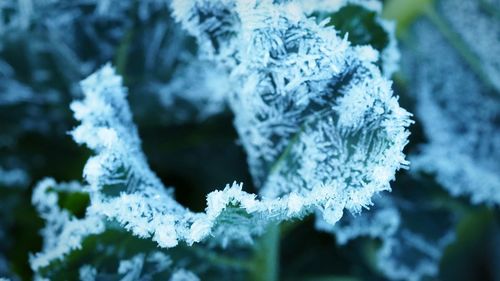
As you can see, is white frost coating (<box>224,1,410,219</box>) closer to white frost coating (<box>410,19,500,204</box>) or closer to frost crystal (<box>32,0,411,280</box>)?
frost crystal (<box>32,0,411,280</box>)

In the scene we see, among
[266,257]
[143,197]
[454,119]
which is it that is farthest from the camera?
[454,119]

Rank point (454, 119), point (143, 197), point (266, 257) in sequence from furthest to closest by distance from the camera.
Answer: point (454, 119) < point (266, 257) < point (143, 197)

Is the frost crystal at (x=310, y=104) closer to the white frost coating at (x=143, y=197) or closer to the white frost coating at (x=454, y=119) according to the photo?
the white frost coating at (x=143, y=197)

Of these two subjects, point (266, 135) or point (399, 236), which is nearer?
point (266, 135)

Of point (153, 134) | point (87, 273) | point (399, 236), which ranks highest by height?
point (153, 134)

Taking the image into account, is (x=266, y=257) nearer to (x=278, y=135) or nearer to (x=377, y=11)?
(x=278, y=135)

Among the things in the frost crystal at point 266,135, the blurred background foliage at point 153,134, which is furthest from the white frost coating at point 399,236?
the frost crystal at point 266,135

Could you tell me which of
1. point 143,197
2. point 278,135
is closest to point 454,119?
point 278,135

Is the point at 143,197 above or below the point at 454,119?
below
